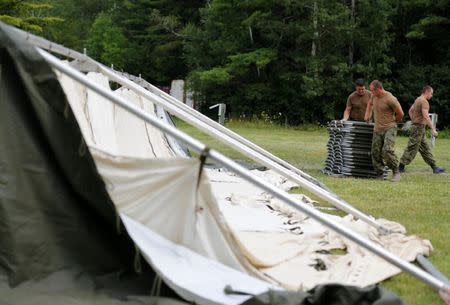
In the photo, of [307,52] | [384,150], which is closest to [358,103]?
[384,150]

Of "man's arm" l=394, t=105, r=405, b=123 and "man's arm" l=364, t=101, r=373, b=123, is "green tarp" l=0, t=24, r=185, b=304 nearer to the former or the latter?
"man's arm" l=394, t=105, r=405, b=123

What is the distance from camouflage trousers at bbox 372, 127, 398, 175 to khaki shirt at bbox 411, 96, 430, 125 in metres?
1.18

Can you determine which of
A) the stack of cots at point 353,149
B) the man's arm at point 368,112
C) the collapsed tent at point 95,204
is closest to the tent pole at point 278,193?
the collapsed tent at point 95,204

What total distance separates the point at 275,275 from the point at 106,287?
122 centimetres

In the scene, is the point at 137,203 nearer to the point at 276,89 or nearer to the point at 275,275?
the point at 275,275

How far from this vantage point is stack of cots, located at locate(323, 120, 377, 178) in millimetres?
11852

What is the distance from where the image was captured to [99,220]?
156 inches

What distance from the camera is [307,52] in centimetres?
3756

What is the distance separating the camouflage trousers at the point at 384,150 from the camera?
37.0 ft

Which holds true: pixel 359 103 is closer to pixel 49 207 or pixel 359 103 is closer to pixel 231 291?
pixel 231 291

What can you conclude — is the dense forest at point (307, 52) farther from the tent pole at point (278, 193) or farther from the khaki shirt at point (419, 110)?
the tent pole at point (278, 193)

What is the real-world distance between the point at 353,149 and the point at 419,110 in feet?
4.95

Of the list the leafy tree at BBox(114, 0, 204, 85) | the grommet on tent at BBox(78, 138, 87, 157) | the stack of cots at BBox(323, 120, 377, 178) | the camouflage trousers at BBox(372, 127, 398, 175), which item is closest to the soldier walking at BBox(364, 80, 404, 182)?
the camouflage trousers at BBox(372, 127, 398, 175)

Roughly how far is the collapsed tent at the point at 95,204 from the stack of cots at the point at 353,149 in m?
7.95
